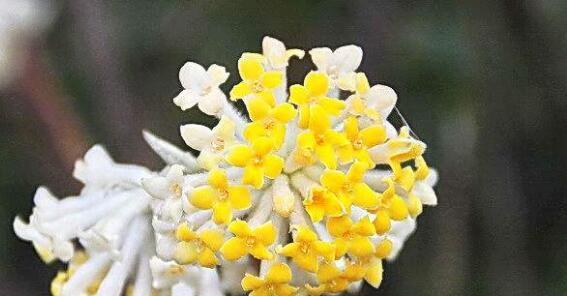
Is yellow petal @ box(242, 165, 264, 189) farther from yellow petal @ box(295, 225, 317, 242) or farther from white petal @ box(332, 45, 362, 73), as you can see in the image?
white petal @ box(332, 45, 362, 73)

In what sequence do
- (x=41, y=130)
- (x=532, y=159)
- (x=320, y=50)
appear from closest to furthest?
(x=320, y=50) → (x=532, y=159) → (x=41, y=130)

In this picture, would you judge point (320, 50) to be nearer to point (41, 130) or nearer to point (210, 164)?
point (210, 164)

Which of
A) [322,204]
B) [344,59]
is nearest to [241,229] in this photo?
[322,204]

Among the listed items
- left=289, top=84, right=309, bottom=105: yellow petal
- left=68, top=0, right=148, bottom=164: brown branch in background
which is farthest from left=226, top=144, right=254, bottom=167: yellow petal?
left=68, top=0, right=148, bottom=164: brown branch in background

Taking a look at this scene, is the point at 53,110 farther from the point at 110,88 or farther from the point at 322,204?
the point at 322,204

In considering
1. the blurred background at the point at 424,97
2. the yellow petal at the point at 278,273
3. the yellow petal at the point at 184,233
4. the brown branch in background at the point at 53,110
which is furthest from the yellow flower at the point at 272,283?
the brown branch in background at the point at 53,110

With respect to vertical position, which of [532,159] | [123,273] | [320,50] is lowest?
[532,159]

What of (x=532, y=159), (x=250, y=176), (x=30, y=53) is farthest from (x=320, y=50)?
(x=30, y=53)
